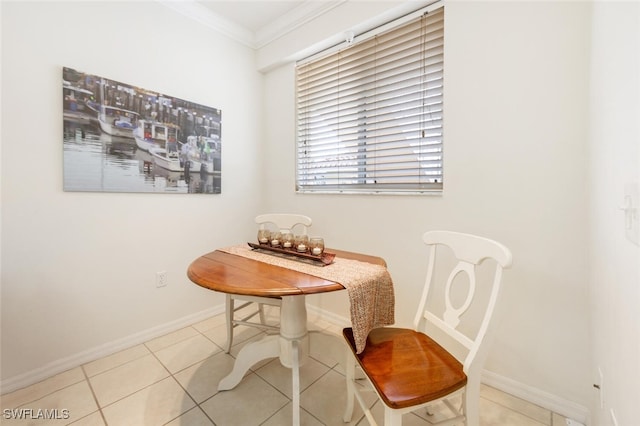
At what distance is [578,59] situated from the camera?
4.06 feet

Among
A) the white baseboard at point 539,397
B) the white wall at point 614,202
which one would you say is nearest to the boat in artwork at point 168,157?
the white wall at point 614,202

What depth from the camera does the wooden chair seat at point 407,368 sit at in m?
0.85

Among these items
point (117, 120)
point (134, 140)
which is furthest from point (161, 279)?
point (117, 120)

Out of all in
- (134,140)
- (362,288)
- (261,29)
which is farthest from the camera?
(261,29)

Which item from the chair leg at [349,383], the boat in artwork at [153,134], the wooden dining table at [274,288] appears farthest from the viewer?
A: the boat in artwork at [153,134]

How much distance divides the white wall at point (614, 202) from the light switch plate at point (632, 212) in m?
0.02

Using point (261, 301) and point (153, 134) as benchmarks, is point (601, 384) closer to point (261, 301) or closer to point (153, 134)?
point (261, 301)

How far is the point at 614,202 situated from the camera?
32.2 inches

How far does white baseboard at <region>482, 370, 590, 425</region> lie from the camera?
128cm

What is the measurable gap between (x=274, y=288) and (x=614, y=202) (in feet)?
3.79

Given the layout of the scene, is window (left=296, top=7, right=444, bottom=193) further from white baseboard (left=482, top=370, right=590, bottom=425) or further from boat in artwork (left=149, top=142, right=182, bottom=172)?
white baseboard (left=482, top=370, right=590, bottom=425)

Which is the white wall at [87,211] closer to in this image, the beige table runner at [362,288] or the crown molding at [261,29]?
the crown molding at [261,29]

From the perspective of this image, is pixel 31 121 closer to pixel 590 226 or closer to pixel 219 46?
pixel 219 46

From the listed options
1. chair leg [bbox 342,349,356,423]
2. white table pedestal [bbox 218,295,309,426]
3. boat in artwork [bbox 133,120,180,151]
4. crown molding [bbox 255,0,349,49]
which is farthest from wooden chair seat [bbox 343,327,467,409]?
crown molding [bbox 255,0,349,49]
